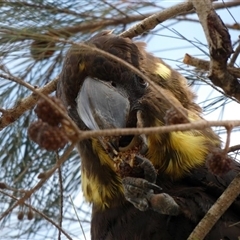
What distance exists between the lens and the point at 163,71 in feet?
7.46

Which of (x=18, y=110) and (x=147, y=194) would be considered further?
(x=18, y=110)

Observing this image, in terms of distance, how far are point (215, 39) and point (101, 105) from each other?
0.56m

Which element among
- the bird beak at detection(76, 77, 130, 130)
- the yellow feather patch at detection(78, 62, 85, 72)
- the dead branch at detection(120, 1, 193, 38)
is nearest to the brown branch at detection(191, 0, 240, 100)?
the dead branch at detection(120, 1, 193, 38)

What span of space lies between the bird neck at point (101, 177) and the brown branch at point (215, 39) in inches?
26.4

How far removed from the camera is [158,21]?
2.04 metres

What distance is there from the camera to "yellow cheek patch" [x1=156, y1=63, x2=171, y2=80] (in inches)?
88.5

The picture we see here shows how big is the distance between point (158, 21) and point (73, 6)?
0.49 m

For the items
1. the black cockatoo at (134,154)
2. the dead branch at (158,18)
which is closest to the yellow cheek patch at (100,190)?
the black cockatoo at (134,154)

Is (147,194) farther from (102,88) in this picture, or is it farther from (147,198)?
(102,88)

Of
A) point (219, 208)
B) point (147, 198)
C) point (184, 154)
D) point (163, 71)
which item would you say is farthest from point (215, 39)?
point (163, 71)

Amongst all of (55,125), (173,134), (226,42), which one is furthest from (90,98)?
(55,125)

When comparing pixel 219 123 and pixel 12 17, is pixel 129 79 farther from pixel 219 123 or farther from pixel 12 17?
pixel 219 123

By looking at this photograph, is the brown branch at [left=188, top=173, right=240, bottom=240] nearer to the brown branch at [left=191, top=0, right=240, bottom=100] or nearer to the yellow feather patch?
the brown branch at [left=191, top=0, right=240, bottom=100]

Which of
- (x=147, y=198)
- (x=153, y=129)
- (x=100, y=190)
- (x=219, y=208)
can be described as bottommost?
(x=100, y=190)
